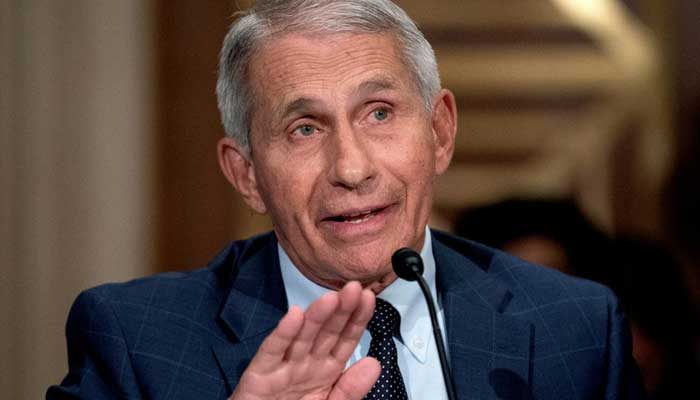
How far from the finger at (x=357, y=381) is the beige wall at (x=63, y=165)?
6.83ft

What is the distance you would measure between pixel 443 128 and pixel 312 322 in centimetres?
67

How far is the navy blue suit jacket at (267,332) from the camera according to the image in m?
1.89

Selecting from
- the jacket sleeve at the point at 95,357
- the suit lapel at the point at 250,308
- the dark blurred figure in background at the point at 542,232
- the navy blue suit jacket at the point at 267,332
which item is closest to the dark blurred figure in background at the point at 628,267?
the dark blurred figure in background at the point at 542,232

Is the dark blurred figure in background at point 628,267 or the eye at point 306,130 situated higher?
the eye at point 306,130

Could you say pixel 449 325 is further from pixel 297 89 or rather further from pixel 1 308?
pixel 1 308

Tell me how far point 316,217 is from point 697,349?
2000 millimetres

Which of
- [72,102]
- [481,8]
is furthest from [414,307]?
[481,8]

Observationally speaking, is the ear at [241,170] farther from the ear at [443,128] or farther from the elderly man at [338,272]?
the ear at [443,128]

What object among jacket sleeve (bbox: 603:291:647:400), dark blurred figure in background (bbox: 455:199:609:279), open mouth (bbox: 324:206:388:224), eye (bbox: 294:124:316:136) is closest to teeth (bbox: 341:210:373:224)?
open mouth (bbox: 324:206:388:224)

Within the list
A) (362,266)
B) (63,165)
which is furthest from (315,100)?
(63,165)

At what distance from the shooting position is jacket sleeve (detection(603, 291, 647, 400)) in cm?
201

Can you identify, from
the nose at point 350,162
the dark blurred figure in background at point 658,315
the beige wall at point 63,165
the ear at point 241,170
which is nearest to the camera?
the nose at point 350,162

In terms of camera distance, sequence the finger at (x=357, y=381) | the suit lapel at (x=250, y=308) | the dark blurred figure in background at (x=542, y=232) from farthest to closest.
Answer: the dark blurred figure in background at (x=542, y=232) < the suit lapel at (x=250, y=308) < the finger at (x=357, y=381)

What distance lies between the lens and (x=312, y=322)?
63.5 inches
